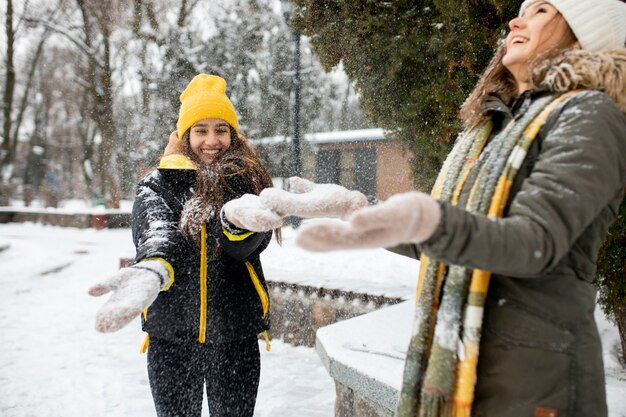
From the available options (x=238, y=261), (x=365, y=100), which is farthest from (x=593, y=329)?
(x=365, y=100)

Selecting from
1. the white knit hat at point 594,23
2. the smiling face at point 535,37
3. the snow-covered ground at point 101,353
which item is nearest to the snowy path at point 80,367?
the snow-covered ground at point 101,353

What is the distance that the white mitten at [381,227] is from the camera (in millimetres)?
857

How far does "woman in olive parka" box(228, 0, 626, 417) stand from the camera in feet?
2.98

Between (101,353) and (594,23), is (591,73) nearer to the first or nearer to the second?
(594,23)

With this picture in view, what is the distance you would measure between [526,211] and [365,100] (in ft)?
11.3

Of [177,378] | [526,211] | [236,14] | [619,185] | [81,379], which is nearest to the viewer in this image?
[526,211]

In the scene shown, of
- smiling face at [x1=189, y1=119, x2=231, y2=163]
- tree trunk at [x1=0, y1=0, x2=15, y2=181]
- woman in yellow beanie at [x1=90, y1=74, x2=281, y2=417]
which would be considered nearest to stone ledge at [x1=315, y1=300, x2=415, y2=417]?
woman in yellow beanie at [x1=90, y1=74, x2=281, y2=417]

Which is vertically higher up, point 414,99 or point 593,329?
point 414,99

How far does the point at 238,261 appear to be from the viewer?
2.13m

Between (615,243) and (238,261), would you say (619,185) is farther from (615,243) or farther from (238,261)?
(615,243)

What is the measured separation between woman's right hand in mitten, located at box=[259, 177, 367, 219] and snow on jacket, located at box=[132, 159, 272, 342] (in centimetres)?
54

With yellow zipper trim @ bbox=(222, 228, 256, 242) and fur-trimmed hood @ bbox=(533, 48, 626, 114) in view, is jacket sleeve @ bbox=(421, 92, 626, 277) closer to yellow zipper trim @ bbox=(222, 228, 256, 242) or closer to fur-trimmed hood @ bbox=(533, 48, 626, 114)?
fur-trimmed hood @ bbox=(533, 48, 626, 114)

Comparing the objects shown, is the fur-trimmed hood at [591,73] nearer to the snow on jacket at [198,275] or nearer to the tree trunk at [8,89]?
the snow on jacket at [198,275]

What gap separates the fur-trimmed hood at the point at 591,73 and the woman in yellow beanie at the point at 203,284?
3.88 feet
